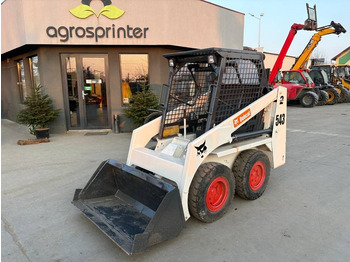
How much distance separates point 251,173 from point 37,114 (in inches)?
245

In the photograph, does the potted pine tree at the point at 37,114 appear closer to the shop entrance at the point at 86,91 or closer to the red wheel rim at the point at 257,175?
the shop entrance at the point at 86,91

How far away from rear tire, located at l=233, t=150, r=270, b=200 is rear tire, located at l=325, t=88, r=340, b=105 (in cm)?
Result: 1477

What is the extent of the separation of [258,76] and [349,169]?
8.97ft

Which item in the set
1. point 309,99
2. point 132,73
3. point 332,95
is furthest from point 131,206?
point 332,95

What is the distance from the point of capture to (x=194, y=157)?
2.94 m

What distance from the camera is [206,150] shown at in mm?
3078

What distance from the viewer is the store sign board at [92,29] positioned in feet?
24.3

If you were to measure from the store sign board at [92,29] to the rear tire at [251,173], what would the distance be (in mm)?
5469

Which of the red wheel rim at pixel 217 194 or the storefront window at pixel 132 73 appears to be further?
the storefront window at pixel 132 73

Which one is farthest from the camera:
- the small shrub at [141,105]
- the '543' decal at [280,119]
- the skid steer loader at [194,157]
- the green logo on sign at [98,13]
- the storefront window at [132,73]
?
the storefront window at [132,73]

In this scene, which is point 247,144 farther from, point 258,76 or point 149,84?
point 149,84

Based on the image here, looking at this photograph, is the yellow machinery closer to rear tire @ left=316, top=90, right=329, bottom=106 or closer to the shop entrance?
rear tire @ left=316, top=90, right=329, bottom=106

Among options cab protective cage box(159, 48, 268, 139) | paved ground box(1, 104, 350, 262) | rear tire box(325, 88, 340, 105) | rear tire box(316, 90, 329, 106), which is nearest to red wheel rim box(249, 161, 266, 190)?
paved ground box(1, 104, 350, 262)

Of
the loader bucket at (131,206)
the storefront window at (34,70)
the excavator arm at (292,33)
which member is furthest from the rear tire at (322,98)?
the loader bucket at (131,206)
